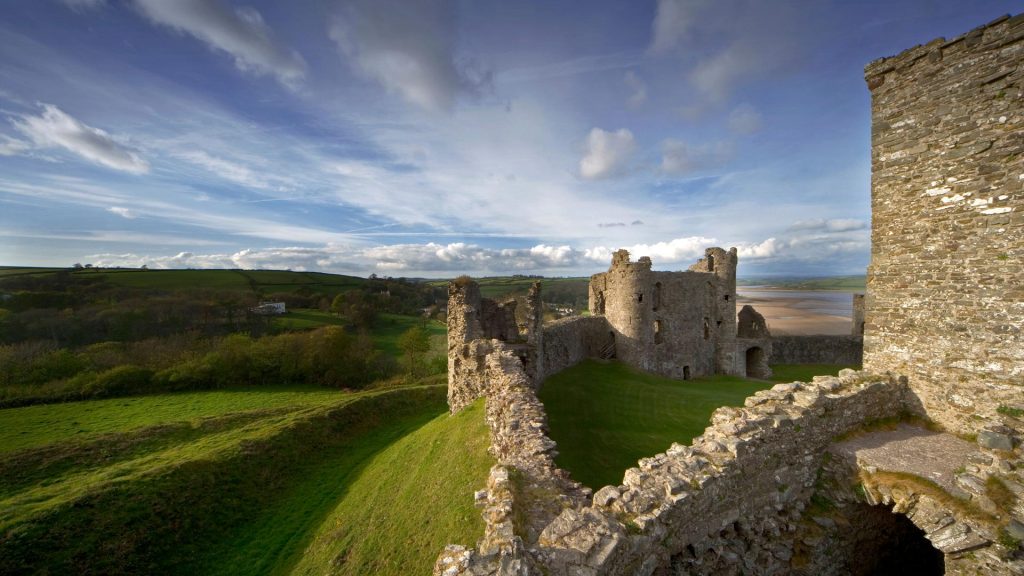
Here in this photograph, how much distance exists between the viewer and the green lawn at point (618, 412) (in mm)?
10164

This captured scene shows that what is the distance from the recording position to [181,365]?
107 feet

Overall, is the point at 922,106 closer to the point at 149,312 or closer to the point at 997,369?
the point at 997,369

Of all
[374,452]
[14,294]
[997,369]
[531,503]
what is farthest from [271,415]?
[14,294]

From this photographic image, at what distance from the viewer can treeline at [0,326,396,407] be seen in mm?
29469

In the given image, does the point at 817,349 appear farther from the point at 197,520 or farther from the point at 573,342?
the point at 197,520

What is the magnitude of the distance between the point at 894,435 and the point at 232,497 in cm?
1970

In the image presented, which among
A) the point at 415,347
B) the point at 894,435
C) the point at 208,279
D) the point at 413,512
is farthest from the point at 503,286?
the point at 894,435

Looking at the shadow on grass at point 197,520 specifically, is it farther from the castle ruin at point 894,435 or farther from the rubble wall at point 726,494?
the rubble wall at point 726,494

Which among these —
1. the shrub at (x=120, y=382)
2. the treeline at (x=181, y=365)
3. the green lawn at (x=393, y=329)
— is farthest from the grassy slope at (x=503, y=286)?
the shrub at (x=120, y=382)

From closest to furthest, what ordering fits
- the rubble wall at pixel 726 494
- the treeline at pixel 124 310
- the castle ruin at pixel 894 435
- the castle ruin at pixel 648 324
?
the rubble wall at pixel 726 494 < the castle ruin at pixel 894 435 < the castle ruin at pixel 648 324 < the treeline at pixel 124 310

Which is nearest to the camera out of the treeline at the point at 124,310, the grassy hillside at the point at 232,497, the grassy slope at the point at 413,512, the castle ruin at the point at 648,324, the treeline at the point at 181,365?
the grassy slope at the point at 413,512

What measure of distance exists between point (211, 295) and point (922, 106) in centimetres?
6556

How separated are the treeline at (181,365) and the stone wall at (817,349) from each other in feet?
113

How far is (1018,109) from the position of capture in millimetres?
6086
